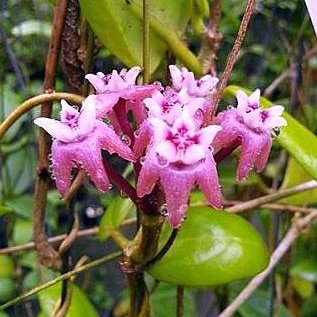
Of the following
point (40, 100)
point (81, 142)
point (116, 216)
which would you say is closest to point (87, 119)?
point (81, 142)

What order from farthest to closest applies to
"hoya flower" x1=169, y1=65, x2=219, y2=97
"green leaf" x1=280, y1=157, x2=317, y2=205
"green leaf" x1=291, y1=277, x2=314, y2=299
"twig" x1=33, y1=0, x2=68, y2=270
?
"green leaf" x1=291, y1=277, x2=314, y2=299, "green leaf" x1=280, y1=157, x2=317, y2=205, "twig" x1=33, y1=0, x2=68, y2=270, "hoya flower" x1=169, y1=65, x2=219, y2=97

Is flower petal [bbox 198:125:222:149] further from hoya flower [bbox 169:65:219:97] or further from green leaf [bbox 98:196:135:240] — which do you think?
green leaf [bbox 98:196:135:240]

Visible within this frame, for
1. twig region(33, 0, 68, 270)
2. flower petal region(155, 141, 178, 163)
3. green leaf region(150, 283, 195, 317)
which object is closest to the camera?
flower petal region(155, 141, 178, 163)

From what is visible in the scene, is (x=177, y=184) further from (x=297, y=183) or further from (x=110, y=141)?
(x=297, y=183)

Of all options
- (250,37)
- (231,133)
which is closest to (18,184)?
(231,133)

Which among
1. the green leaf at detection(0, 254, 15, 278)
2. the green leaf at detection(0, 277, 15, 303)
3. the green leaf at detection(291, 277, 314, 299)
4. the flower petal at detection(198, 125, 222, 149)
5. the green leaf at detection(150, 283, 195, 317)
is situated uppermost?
the flower petal at detection(198, 125, 222, 149)

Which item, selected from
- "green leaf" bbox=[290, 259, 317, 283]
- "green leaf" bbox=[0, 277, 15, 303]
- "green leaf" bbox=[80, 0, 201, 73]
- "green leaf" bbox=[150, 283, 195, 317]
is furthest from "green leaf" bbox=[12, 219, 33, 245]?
"green leaf" bbox=[80, 0, 201, 73]

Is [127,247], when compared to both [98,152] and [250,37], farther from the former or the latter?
[250,37]
